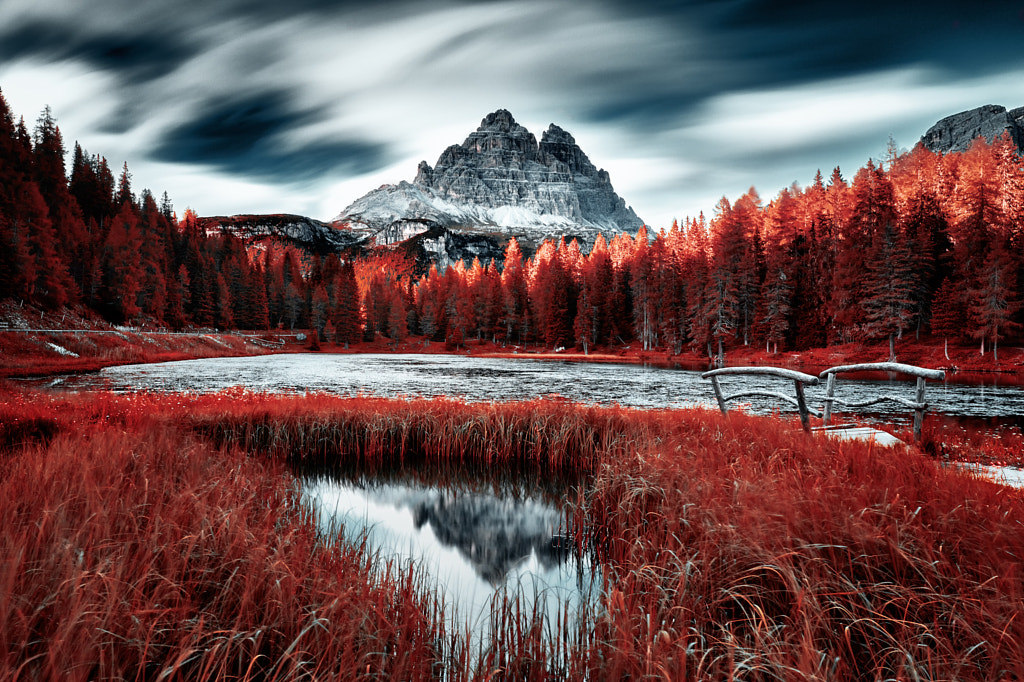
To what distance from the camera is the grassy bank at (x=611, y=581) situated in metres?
2.35

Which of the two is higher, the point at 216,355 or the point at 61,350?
the point at 61,350

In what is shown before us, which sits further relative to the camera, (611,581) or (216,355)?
(216,355)

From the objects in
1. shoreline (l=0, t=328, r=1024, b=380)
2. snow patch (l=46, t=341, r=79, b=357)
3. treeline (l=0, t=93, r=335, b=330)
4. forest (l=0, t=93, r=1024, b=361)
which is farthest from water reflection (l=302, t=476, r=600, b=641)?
treeline (l=0, t=93, r=335, b=330)

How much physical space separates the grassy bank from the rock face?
731 feet

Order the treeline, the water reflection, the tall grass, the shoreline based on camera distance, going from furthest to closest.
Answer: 1. the treeline
2. the shoreline
3. the water reflection
4. the tall grass

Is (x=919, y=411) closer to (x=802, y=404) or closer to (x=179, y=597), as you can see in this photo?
(x=802, y=404)

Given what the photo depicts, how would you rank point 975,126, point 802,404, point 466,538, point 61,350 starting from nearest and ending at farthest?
point 466,538 → point 802,404 → point 61,350 → point 975,126

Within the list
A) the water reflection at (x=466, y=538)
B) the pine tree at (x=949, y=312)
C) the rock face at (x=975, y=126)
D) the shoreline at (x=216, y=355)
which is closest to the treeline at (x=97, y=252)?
the shoreline at (x=216, y=355)

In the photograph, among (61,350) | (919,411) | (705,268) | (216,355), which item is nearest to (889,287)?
(705,268)

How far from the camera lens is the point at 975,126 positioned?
Result: 18062cm

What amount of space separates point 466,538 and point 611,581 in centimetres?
354

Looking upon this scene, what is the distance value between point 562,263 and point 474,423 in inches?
2537

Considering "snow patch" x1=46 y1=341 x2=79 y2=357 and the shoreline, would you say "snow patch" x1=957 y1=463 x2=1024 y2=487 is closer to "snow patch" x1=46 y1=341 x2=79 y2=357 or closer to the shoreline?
the shoreline

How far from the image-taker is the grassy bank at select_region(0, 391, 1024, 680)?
235 cm
